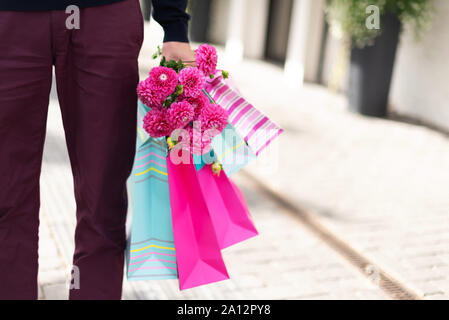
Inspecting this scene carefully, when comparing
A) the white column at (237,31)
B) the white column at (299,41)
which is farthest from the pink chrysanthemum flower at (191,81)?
the white column at (237,31)

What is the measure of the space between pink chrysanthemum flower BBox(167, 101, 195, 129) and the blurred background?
42.1 inches

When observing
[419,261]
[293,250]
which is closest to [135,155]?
[293,250]

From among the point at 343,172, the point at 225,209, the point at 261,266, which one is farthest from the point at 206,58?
the point at 343,172

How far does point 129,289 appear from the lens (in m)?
2.77

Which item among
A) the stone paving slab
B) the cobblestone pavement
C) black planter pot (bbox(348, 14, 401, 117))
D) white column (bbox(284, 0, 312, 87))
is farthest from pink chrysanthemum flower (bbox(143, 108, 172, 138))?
white column (bbox(284, 0, 312, 87))

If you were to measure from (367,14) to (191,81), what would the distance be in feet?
16.3

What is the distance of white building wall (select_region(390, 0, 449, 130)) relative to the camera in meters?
6.70

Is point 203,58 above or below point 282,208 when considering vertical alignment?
above

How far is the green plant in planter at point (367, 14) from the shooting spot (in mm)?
6520

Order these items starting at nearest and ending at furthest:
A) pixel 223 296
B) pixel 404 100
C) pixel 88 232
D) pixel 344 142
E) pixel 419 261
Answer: pixel 88 232 → pixel 223 296 → pixel 419 261 → pixel 344 142 → pixel 404 100

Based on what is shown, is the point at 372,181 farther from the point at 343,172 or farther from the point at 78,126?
the point at 78,126

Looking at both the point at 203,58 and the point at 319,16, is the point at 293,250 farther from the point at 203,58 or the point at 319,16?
the point at 319,16

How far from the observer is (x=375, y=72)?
6.92m
